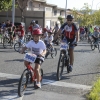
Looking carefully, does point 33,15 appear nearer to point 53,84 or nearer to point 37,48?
point 53,84

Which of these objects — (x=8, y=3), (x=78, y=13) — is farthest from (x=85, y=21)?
(x=8, y=3)

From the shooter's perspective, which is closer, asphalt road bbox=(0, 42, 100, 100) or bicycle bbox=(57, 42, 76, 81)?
asphalt road bbox=(0, 42, 100, 100)

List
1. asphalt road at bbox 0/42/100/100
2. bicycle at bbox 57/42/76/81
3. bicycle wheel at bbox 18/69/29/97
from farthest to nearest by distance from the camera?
bicycle at bbox 57/42/76/81 < asphalt road at bbox 0/42/100/100 < bicycle wheel at bbox 18/69/29/97

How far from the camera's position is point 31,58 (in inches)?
262

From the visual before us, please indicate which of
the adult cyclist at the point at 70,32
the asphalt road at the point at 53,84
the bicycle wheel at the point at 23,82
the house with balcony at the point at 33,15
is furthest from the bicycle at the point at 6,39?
the house with balcony at the point at 33,15

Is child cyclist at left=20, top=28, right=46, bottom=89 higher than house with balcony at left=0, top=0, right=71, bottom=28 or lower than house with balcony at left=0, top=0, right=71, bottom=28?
lower

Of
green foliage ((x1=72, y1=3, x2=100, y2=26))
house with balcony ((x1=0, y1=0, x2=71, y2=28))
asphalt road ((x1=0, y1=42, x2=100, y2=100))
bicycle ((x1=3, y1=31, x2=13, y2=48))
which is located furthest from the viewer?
green foliage ((x1=72, y1=3, x2=100, y2=26))

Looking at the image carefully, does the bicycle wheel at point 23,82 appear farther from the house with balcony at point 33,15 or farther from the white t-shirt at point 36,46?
the house with balcony at point 33,15

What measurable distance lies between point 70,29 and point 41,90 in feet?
9.49

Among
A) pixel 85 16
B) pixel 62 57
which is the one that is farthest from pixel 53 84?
pixel 85 16

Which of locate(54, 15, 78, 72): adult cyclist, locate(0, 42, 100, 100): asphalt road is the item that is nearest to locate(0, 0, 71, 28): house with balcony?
locate(0, 42, 100, 100): asphalt road

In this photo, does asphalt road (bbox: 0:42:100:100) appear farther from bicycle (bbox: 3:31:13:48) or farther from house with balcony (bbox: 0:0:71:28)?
house with balcony (bbox: 0:0:71:28)

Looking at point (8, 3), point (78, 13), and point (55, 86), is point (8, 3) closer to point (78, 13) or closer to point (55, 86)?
point (55, 86)

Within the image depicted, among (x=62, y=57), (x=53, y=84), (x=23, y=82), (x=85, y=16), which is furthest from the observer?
(x=85, y=16)
